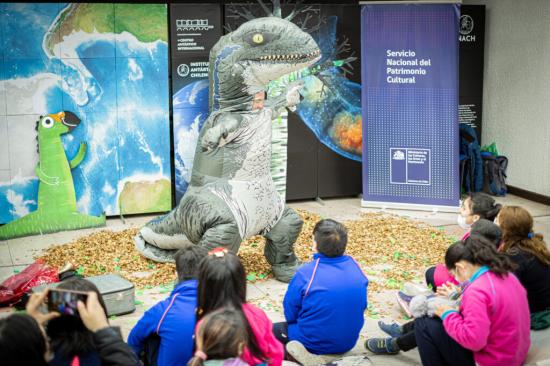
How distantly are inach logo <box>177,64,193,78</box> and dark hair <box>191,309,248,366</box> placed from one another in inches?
213

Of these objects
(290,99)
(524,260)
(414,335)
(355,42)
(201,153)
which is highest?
(355,42)

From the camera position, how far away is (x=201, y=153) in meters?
5.59

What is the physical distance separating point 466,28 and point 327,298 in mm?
5998

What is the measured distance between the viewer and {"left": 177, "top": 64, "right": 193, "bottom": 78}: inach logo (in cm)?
768

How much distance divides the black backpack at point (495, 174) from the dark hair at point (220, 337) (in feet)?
22.5

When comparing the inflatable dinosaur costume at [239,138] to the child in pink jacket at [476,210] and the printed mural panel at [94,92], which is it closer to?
the child in pink jacket at [476,210]

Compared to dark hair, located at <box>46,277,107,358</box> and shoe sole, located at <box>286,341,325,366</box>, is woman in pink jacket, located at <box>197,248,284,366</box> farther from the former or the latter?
shoe sole, located at <box>286,341,325,366</box>

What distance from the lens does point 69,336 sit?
2.78 meters

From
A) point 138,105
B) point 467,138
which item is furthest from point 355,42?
point 138,105

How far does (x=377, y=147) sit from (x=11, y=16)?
3.91 meters

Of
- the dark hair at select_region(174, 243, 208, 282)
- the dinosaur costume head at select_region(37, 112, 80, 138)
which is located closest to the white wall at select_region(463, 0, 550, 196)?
the dinosaur costume head at select_region(37, 112, 80, 138)

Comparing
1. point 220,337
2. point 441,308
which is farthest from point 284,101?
point 220,337

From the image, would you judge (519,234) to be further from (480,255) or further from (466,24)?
(466,24)

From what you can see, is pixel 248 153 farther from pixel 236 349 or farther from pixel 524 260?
pixel 236 349
